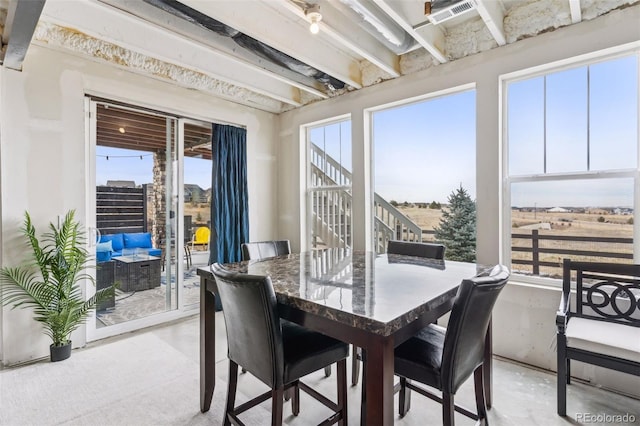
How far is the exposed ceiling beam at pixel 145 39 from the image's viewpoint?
2.26 meters

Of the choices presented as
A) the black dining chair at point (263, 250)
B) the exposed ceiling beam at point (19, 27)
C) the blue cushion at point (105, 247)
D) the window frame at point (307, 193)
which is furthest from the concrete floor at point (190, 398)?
the exposed ceiling beam at point (19, 27)

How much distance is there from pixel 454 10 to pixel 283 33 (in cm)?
133

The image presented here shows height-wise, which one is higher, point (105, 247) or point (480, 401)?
point (105, 247)

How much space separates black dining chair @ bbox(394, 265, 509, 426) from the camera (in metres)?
1.28

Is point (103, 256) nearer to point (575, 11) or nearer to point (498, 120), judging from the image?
point (498, 120)

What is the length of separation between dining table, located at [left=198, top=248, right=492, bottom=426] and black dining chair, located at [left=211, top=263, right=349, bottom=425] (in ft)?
0.41

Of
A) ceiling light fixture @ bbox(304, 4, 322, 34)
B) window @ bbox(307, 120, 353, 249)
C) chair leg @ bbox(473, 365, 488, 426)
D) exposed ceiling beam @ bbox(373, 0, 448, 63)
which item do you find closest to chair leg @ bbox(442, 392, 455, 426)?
chair leg @ bbox(473, 365, 488, 426)

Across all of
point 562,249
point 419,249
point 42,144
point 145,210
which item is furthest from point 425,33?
point 42,144

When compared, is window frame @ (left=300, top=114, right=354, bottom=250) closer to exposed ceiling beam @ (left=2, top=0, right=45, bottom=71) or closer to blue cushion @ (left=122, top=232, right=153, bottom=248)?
blue cushion @ (left=122, top=232, right=153, bottom=248)

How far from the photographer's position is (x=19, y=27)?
1978mm

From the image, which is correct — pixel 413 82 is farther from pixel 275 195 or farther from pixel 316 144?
pixel 275 195

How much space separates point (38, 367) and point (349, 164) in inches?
135

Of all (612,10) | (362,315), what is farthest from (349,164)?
(362,315)

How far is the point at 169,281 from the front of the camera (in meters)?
3.65
